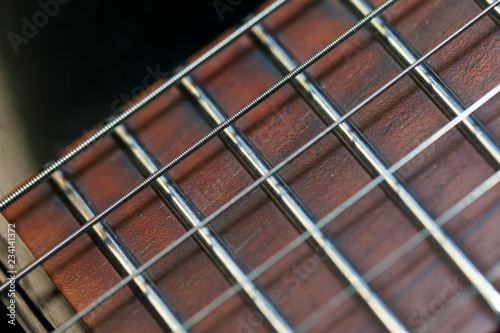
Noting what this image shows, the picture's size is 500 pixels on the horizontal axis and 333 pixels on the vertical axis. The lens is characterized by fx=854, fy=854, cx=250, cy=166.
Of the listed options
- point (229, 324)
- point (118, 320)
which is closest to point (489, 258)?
point (229, 324)

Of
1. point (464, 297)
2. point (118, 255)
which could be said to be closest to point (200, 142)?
point (118, 255)

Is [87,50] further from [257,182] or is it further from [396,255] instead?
[396,255]

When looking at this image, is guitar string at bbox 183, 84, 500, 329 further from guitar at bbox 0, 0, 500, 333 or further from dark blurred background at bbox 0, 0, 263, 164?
dark blurred background at bbox 0, 0, 263, 164

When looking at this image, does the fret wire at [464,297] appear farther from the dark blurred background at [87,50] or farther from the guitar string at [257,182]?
the dark blurred background at [87,50]

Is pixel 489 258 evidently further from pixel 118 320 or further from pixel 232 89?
pixel 118 320

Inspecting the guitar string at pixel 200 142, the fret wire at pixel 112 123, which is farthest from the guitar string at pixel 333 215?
the fret wire at pixel 112 123

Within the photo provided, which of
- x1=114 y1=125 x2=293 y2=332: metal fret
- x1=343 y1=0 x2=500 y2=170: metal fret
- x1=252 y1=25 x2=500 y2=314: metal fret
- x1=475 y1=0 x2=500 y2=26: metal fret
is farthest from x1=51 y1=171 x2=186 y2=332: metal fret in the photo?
x1=475 y1=0 x2=500 y2=26: metal fret
